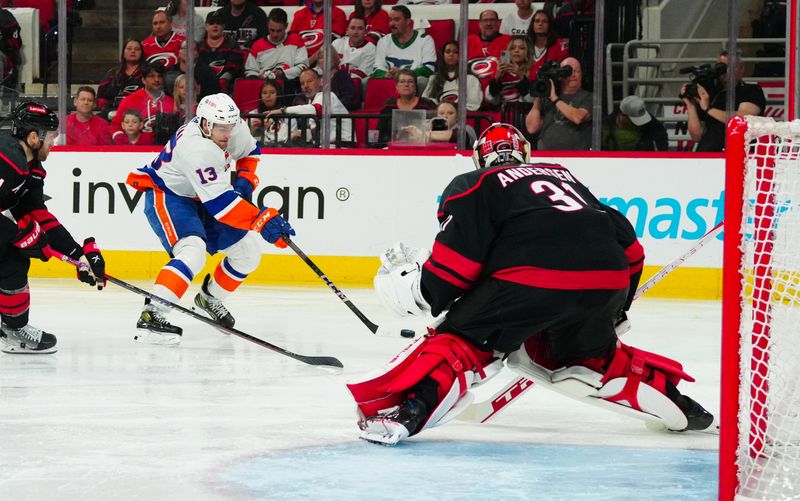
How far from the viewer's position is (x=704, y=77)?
6.34 meters

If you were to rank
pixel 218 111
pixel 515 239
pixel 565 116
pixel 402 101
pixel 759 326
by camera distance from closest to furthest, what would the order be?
pixel 759 326 → pixel 515 239 → pixel 218 111 → pixel 565 116 → pixel 402 101

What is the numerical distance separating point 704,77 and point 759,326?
4.17 m

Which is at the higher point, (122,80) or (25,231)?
(122,80)

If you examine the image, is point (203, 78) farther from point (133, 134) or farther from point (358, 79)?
point (358, 79)

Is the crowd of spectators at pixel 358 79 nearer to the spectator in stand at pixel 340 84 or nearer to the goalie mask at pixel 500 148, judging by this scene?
the spectator in stand at pixel 340 84

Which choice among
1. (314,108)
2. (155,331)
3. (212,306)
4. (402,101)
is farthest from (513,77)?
(155,331)

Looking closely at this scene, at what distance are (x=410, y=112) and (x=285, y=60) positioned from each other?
2.67ft

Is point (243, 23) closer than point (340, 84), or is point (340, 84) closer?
point (340, 84)

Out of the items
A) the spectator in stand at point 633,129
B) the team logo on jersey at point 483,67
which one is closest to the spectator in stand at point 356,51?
the team logo on jersey at point 483,67

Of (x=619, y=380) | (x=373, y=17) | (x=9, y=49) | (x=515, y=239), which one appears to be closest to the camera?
(x=515, y=239)

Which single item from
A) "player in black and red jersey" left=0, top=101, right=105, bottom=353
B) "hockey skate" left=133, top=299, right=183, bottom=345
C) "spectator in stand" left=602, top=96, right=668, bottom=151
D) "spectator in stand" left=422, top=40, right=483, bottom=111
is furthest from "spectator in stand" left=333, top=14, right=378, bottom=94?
"player in black and red jersey" left=0, top=101, right=105, bottom=353

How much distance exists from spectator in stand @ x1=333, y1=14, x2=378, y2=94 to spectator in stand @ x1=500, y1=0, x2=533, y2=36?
780 mm

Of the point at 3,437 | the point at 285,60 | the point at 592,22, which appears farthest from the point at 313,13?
the point at 3,437

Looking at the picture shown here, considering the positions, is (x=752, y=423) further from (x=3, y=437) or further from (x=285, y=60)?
(x=285, y=60)
